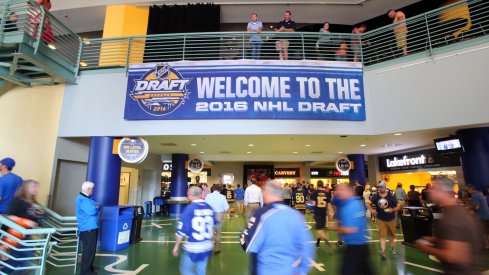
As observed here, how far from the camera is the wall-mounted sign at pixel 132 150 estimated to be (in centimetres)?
796

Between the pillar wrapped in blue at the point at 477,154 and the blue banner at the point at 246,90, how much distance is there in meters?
3.07

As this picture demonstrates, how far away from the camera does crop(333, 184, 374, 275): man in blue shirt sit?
361 cm

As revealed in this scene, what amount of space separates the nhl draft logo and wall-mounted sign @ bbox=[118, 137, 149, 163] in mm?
1024

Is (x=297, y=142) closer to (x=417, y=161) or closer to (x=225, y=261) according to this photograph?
(x=225, y=261)

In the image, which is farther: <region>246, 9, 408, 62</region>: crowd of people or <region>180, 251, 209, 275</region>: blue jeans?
<region>246, 9, 408, 62</region>: crowd of people

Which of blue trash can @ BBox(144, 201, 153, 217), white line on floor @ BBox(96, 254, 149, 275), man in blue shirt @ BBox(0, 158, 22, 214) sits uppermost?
man in blue shirt @ BBox(0, 158, 22, 214)

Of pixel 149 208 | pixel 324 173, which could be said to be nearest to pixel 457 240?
pixel 149 208

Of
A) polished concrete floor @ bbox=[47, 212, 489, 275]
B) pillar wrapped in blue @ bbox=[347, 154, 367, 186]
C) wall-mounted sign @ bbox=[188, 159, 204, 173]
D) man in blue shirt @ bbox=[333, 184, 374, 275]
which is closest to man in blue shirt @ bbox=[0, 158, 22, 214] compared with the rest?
polished concrete floor @ bbox=[47, 212, 489, 275]

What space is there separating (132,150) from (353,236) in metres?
6.41

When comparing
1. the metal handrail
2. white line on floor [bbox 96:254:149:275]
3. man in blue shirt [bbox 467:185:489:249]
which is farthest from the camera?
man in blue shirt [bbox 467:185:489:249]

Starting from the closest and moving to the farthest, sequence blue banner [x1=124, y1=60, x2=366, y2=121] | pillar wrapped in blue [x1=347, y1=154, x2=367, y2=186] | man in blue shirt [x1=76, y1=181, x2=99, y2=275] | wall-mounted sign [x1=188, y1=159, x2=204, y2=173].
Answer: man in blue shirt [x1=76, y1=181, x2=99, y2=275] → blue banner [x1=124, y1=60, x2=366, y2=121] → pillar wrapped in blue [x1=347, y1=154, x2=367, y2=186] → wall-mounted sign [x1=188, y1=159, x2=204, y2=173]

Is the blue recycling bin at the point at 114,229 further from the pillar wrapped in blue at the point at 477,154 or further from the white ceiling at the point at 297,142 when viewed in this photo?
the pillar wrapped in blue at the point at 477,154

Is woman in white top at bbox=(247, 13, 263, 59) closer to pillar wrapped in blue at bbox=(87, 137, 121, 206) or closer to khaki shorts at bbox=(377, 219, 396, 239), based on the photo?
pillar wrapped in blue at bbox=(87, 137, 121, 206)

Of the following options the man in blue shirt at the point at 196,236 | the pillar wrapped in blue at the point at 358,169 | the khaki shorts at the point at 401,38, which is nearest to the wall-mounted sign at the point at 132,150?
the man in blue shirt at the point at 196,236
